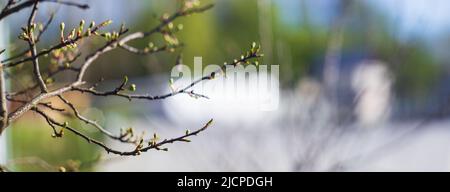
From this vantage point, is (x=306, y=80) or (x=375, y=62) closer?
(x=375, y=62)

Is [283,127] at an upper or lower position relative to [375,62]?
lower

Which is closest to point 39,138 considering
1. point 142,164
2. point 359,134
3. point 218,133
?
point 142,164

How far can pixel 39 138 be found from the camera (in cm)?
1128

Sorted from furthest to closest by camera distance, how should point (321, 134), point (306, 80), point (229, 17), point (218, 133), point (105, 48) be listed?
point (229, 17), point (218, 133), point (306, 80), point (321, 134), point (105, 48)

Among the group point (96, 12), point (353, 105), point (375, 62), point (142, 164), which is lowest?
point (142, 164)
